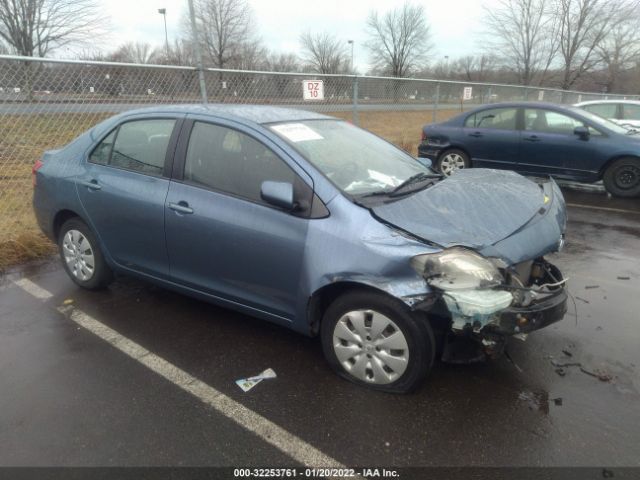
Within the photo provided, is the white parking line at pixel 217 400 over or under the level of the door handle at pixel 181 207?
under

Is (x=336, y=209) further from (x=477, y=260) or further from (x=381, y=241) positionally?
(x=477, y=260)

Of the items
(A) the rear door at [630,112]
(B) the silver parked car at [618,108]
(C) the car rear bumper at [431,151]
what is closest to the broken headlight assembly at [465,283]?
(C) the car rear bumper at [431,151]

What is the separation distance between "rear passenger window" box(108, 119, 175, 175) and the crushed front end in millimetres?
2136

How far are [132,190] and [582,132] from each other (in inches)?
274

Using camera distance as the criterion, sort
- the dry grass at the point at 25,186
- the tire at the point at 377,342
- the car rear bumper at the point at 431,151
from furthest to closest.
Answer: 1. the car rear bumper at the point at 431,151
2. the dry grass at the point at 25,186
3. the tire at the point at 377,342

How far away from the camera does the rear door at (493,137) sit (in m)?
8.05

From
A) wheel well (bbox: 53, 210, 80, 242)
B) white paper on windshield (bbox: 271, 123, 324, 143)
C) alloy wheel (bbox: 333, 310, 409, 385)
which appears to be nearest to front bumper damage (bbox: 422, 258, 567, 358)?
alloy wheel (bbox: 333, 310, 409, 385)

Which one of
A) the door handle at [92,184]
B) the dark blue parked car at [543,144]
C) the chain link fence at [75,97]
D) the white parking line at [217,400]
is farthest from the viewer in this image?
the dark blue parked car at [543,144]

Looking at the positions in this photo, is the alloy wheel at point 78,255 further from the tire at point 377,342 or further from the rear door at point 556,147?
the rear door at point 556,147

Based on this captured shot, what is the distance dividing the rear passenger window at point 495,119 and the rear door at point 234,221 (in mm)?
6436

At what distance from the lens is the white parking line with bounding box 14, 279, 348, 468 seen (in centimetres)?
227

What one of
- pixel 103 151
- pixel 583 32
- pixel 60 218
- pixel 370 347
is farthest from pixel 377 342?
pixel 583 32

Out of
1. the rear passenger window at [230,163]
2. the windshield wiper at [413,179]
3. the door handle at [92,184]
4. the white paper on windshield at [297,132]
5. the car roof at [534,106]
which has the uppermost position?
the car roof at [534,106]

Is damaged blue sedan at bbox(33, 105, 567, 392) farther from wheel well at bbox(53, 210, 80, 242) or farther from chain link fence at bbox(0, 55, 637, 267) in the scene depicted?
chain link fence at bbox(0, 55, 637, 267)
